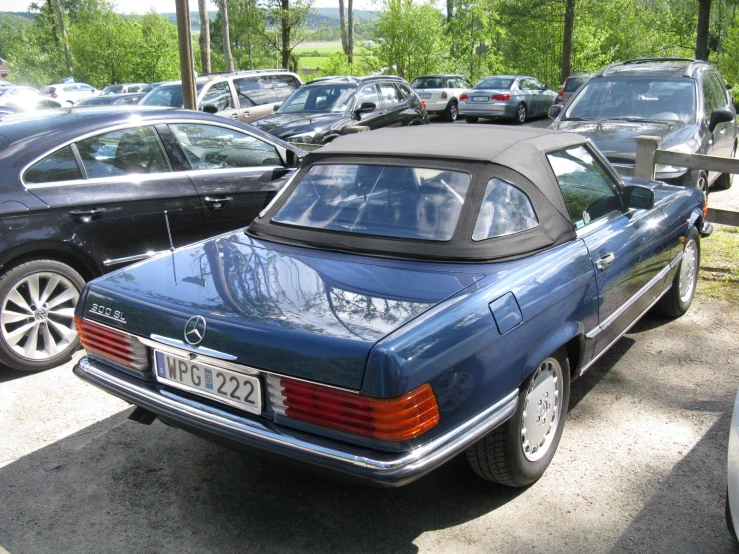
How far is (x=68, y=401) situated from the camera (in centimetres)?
420

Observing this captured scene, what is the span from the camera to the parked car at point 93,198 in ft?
14.7

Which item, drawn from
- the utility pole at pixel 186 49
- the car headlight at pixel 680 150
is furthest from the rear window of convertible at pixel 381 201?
the utility pole at pixel 186 49

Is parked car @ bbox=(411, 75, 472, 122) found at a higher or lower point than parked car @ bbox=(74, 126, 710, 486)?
higher

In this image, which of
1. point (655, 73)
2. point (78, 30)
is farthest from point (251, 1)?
point (655, 73)

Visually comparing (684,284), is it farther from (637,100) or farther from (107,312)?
(107,312)

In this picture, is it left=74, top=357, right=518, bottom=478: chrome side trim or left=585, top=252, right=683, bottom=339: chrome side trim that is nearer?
left=74, top=357, right=518, bottom=478: chrome side trim

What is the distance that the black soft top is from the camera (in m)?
3.12

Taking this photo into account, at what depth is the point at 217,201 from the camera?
5.41 m

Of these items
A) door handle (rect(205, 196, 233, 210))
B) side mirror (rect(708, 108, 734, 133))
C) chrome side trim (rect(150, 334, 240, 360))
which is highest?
side mirror (rect(708, 108, 734, 133))

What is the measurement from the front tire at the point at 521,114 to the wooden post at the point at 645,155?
49.6 feet

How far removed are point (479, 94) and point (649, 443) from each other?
19.0m

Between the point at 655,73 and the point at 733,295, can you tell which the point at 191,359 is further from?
the point at 655,73

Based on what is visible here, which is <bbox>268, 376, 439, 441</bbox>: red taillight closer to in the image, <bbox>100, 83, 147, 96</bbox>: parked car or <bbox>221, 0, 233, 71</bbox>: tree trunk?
<bbox>221, 0, 233, 71</bbox>: tree trunk

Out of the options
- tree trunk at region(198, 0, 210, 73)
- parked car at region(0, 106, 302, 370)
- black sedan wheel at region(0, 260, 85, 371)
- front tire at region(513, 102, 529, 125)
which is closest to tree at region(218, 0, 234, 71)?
tree trunk at region(198, 0, 210, 73)
